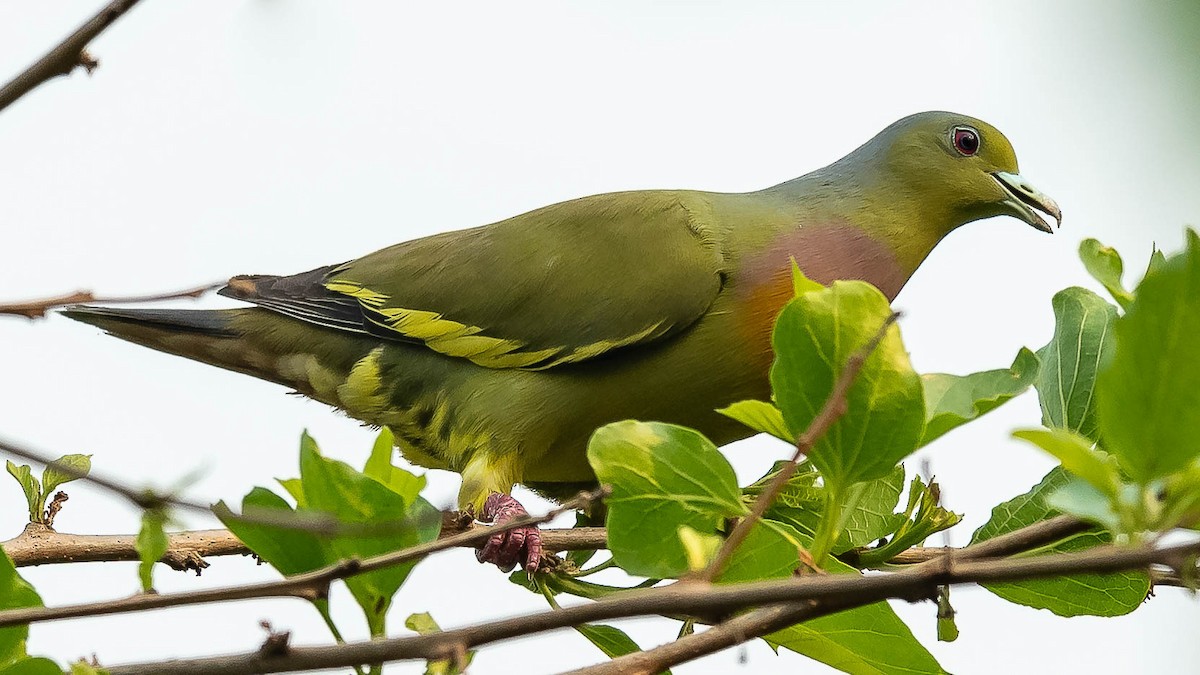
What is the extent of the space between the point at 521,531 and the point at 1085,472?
149cm

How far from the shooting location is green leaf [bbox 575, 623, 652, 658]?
5.60 ft

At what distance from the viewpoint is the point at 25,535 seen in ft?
6.91

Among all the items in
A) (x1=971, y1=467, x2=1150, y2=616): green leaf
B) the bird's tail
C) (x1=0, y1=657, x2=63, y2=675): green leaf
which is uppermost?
(x1=0, y1=657, x2=63, y2=675): green leaf

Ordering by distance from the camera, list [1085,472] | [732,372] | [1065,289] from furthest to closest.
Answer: [732,372]
[1065,289]
[1085,472]

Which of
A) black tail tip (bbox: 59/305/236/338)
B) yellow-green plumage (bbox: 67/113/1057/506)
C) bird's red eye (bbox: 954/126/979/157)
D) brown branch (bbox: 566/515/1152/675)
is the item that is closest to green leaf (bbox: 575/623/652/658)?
brown branch (bbox: 566/515/1152/675)

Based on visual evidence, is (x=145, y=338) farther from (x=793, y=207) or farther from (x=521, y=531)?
(x=793, y=207)

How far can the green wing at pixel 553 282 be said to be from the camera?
3.08 m

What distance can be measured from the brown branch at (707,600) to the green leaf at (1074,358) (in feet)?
2.55

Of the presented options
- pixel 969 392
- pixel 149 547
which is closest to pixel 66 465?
pixel 149 547

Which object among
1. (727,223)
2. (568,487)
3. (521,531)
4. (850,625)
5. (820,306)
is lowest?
(568,487)

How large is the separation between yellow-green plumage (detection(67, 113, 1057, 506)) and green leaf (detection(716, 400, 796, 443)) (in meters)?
1.63

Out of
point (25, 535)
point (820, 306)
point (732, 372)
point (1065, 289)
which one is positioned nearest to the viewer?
point (820, 306)

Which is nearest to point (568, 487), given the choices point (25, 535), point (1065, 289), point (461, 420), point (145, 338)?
point (461, 420)

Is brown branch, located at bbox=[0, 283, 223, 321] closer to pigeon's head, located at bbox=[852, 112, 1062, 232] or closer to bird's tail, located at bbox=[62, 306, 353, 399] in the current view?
bird's tail, located at bbox=[62, 306, 353, 399]
